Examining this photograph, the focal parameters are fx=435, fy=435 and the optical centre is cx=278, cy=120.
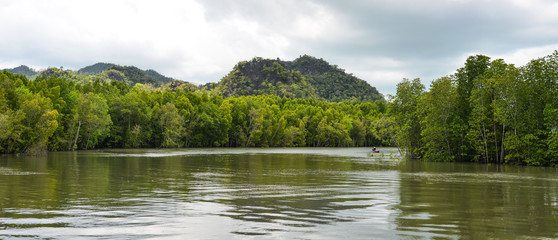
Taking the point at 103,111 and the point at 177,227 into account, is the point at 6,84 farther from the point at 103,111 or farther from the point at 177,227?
the point at 177,227

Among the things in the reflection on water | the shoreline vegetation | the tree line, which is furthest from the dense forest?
the reflection on water

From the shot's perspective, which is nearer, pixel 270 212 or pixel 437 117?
pixel 270 212

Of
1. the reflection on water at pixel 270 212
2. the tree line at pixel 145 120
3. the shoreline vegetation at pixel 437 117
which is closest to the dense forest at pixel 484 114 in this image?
the shoreline vegetation at pixel 437 117

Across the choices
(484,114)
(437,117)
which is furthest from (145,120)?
(484,114)

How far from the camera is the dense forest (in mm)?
47094

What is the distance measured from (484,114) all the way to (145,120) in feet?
262

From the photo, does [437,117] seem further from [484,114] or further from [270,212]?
[270,212]

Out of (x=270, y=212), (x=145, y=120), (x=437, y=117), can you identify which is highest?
(x=145, y=120)

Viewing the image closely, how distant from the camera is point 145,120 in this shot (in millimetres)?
107062

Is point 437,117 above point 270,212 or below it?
above

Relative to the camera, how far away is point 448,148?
2188 inches

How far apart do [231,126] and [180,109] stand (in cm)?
1843

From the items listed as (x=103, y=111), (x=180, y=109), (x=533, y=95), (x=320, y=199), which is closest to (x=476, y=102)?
(x=533, y=95)

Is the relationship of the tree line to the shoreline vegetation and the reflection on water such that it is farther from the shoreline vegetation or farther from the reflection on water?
the reflection on water
